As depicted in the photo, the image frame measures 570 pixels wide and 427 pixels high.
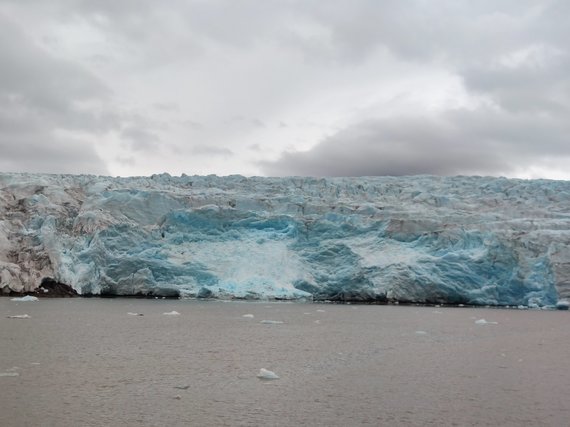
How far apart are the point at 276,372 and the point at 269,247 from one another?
1473 cm

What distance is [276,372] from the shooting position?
7.12 metres

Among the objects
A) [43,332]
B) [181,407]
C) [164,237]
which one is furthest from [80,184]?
[181,407]

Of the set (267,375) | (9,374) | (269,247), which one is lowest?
(9,374)

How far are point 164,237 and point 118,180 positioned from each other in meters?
5.68

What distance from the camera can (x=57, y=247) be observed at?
64.5ft

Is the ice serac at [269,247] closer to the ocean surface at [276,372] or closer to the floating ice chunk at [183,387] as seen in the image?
the ocean surface at [276,372]

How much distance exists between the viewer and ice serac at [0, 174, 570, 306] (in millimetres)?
19969

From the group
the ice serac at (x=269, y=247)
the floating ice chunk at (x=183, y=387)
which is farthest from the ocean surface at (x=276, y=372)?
the ice serac at (x=269, y=247)

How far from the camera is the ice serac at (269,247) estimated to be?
19969 millimetres

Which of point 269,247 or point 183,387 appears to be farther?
point 269,247

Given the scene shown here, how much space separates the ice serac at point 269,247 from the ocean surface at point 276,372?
6.84 m

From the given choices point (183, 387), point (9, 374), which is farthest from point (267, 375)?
point (9, 374)

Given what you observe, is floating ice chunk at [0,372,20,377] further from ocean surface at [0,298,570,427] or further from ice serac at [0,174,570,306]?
ice serac at [0,174,570,306]

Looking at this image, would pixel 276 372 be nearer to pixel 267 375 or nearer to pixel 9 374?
pixel 267 375
